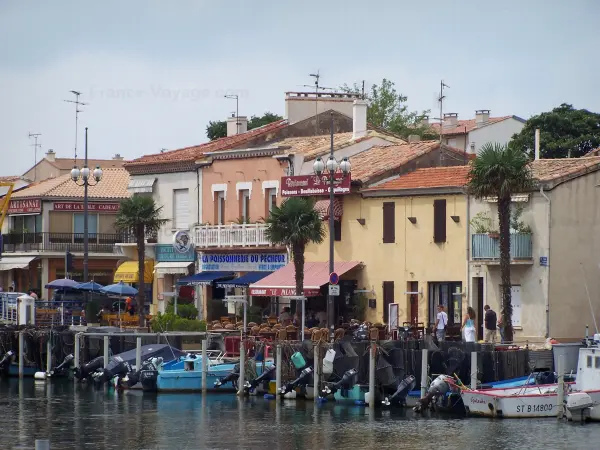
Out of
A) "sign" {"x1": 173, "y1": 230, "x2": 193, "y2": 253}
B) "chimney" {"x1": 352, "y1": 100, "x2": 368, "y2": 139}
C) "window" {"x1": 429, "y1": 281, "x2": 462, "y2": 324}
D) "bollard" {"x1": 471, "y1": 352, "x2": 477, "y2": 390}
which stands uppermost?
"chimney" {"x1": 352, "y1": 100, "x2": 368, "y2": 139}

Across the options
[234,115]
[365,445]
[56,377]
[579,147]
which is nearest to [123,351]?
[56,377]

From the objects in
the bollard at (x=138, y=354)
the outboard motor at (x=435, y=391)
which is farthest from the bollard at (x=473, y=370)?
the bollard at (x=138, y=354)

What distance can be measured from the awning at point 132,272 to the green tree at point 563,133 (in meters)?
21.2

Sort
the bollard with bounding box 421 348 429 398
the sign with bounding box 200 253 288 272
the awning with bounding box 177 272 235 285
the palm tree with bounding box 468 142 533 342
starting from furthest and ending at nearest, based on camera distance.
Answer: the awning with bounding box 177 272 235 285 → the sign with bounding box 200 253 288 272 → the palm tree with bounding box 468 142 533 342 → the bollard with bounding box 421 348 429 398

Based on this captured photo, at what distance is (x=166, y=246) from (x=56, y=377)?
1239cm

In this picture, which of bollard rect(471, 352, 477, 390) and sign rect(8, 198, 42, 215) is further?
sign rect(8, 198, 42, 215)

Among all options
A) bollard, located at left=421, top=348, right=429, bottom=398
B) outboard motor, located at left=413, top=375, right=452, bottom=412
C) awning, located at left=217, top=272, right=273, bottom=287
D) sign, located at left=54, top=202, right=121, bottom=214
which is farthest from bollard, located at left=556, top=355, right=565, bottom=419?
sign, located at left=54, top=202, right=121, bottom=214

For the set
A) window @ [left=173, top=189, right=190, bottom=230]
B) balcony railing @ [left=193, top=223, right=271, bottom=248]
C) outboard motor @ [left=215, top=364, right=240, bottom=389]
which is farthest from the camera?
window @ [left=173, top=189, right=190, bottom=230]

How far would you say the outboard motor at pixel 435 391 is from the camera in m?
41.9

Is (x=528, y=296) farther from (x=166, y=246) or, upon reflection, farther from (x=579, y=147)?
(x=579, y=147)

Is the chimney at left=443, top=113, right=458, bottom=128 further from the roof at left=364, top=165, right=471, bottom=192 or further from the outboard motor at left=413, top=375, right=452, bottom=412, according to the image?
the outboard motor at left=413, top=375, right=452, bottom=412

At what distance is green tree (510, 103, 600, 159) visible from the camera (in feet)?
258

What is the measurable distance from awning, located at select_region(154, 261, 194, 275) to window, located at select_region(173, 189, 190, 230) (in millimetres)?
1691

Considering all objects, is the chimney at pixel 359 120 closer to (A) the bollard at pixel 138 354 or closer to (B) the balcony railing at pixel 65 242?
(A) the bollard at pixel 138 354
